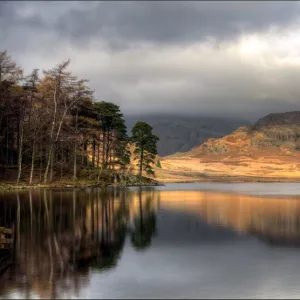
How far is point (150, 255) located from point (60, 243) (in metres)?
5.36

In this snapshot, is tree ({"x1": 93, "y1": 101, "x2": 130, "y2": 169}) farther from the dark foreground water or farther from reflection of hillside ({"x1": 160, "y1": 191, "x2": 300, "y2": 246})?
the dark foreground water

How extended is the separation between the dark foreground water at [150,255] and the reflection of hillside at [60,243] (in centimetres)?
4

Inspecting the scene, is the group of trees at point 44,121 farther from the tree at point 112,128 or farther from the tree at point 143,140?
the tree at point 143,140

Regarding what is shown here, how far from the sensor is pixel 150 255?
21.3 m

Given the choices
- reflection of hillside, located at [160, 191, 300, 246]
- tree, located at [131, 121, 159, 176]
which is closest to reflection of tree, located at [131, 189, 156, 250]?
reflection of hillside, located at [160, 191, 300, 246]

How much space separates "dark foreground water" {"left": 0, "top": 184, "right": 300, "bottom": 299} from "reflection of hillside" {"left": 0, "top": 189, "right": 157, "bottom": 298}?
4 centimetres

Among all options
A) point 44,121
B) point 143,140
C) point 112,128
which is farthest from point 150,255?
point 143,140

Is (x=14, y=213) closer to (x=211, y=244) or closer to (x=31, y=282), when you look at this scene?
(x=211, y=244)

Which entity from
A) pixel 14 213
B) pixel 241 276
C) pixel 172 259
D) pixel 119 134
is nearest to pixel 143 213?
pixel 14 213

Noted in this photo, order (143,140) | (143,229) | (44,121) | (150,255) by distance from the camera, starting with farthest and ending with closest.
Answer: (143,140) → (44,121) → (143,229) → (150,255)

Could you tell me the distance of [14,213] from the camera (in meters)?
35.2

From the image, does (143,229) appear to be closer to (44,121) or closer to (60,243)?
(60,243)

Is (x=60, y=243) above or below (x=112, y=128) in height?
below

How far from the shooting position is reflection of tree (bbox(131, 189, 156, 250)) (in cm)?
2450
